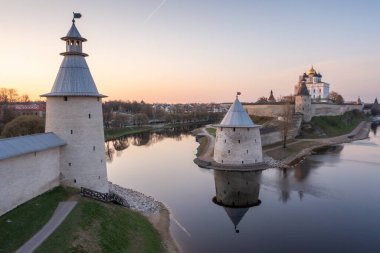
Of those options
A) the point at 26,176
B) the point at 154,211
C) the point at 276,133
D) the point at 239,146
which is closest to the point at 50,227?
the point at 26,176

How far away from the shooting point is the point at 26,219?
9422mm

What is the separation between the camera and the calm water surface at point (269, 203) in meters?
11.2

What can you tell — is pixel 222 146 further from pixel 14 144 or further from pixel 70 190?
pixel 14 144

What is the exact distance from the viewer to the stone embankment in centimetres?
1377

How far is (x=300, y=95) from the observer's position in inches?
1547

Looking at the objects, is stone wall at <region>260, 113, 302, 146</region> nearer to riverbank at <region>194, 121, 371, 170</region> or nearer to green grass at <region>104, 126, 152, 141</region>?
riverbank at <region>194, 121, 371, 170</region>

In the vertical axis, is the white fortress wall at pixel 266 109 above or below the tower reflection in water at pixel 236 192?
above

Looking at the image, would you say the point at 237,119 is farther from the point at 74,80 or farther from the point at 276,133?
the point at 74,80

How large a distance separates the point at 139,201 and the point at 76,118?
5.06 metres

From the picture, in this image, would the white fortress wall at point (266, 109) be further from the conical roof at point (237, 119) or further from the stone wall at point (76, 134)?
the stone wall at point (76, 134)

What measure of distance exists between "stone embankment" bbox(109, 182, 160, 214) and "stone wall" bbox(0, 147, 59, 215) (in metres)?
3.58

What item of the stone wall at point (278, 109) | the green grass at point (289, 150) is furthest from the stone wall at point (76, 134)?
the stone wall at point (278, 109)

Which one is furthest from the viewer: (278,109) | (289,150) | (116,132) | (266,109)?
(116,132)

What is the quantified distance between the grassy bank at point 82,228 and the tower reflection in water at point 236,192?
4.09m
